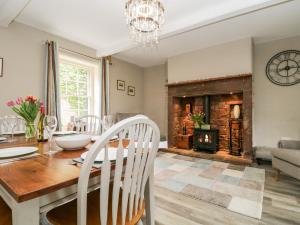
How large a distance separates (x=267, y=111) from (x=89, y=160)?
13.3 ft

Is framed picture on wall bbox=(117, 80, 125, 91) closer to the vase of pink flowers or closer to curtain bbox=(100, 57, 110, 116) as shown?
curtain bbox=(100, 57, 110, 116)

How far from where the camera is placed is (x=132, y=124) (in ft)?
2.29

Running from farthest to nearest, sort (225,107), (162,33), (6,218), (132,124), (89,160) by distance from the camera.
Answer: (225,107)
(162,33)
(6,218)
(132,124)
(89,160)

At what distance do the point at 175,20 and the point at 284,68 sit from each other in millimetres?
2471

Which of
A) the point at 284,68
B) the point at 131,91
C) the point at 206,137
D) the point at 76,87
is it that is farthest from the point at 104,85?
the point at 284,68

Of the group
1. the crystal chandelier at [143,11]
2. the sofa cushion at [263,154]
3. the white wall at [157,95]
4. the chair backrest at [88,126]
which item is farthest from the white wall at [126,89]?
the sofa cushion at [263,154]

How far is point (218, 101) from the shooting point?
393 cm

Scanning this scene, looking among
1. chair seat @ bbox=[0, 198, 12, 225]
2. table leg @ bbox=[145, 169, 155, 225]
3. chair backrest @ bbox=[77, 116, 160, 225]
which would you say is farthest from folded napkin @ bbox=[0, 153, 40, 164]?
table leg @ bbox=[145, 169, 155, 225]

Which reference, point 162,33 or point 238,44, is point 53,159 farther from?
point 238,44

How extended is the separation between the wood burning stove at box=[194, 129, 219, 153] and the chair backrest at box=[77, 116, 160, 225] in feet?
10.1

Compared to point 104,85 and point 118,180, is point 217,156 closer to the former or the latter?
point 104,85

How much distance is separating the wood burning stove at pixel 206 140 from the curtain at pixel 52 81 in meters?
2.94

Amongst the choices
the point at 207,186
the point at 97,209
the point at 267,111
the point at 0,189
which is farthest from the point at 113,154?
the point at 267,111

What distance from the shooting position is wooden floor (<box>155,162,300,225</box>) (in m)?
1.51
